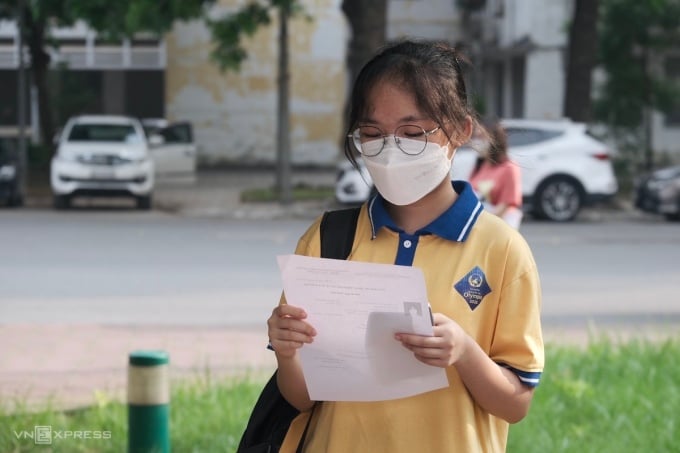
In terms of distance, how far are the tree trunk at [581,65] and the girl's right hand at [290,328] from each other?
77.4 ft

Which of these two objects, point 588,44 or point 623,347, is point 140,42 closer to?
point 588,44

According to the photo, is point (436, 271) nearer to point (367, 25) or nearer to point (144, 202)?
point (367, 25)

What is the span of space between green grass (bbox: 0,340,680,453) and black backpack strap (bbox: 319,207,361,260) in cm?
329

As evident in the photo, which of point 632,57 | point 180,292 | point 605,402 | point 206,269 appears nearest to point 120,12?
point 206,269

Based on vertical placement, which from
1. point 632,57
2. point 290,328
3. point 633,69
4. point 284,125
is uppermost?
point 290,328

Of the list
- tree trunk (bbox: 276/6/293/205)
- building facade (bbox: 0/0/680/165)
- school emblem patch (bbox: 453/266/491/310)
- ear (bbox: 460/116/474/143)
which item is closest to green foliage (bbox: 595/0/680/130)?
tree trunk (bbox: 276/6/293/205)

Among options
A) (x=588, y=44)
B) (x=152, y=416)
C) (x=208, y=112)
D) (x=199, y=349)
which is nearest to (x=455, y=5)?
(x=208, y=112)

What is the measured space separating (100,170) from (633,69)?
11826mm

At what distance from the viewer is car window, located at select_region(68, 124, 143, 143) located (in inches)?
987

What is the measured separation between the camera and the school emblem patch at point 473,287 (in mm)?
2711

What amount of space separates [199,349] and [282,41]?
16.6m

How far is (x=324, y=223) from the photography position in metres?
2.88

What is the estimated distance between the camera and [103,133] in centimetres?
2527

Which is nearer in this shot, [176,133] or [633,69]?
[633,69]
